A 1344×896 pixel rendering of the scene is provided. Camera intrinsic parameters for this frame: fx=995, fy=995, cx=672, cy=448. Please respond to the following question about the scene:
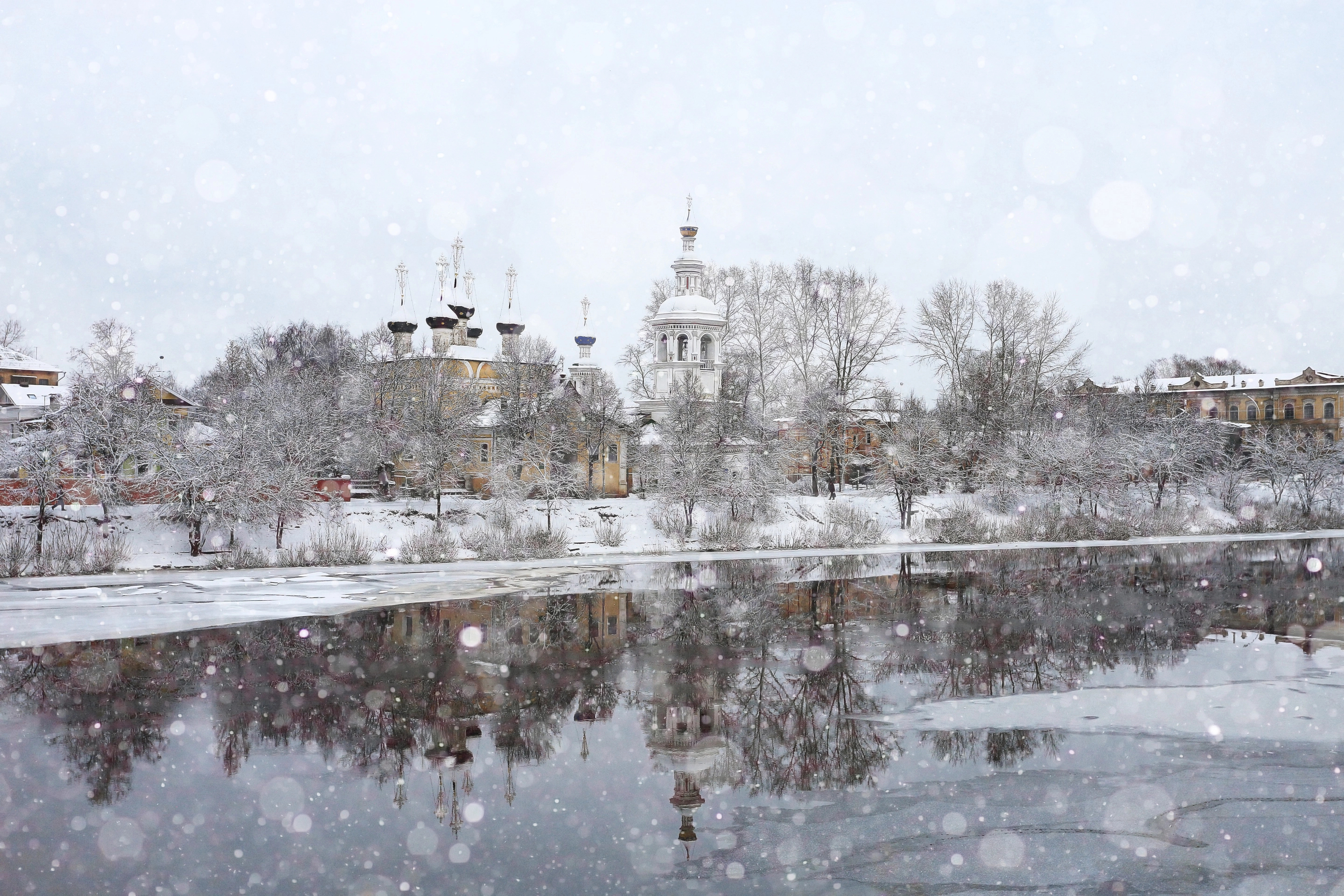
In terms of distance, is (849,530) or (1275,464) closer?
(849,530)

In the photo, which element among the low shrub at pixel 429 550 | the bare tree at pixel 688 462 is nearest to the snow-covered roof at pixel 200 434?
the low shrub at pixel 429 550

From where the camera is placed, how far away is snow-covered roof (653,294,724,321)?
49.2 m

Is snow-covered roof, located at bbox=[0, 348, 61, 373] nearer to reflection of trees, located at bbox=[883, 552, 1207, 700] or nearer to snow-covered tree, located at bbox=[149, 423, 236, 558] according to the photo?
snow-covered tree, located at bbox=[149, 423, 236, 558]

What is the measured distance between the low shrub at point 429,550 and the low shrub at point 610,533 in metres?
4.97

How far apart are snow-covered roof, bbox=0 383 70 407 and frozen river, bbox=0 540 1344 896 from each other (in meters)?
32.3

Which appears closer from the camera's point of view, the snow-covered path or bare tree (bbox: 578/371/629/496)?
the snow-covered path

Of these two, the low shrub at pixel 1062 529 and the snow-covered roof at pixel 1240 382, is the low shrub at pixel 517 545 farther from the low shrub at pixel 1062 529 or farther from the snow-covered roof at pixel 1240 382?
the snow-covered roof at pixel 1240 382

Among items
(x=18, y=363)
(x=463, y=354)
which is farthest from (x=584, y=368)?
(x=18, y=363)

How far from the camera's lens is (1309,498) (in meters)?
43.5

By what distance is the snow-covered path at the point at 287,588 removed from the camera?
17.0 m

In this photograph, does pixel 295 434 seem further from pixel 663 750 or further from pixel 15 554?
pixel 663 750

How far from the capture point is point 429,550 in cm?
2636

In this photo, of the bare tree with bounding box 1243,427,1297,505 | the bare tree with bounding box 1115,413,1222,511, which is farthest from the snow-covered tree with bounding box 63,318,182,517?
the bare tree with bounding box 1243,427,1297,505

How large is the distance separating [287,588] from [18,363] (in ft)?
184
